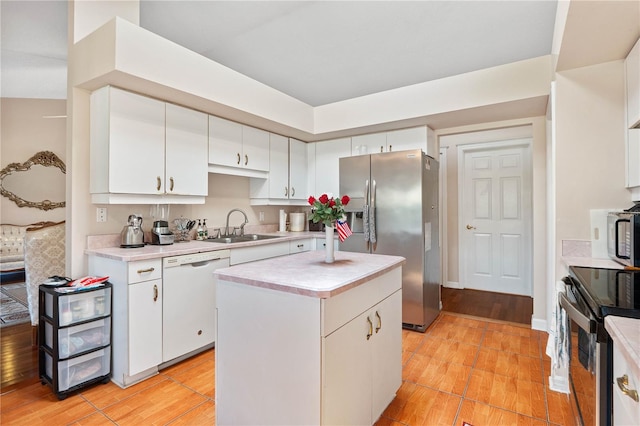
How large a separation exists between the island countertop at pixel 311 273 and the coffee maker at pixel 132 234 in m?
1.22

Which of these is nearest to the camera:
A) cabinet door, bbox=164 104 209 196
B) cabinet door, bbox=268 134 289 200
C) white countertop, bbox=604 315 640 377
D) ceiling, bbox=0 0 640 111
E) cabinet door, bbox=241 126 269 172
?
white countertop, bbox=604 315 640 377

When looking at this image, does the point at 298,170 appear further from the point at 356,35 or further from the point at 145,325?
the point at 145,325

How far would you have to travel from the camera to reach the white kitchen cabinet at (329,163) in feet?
13.6

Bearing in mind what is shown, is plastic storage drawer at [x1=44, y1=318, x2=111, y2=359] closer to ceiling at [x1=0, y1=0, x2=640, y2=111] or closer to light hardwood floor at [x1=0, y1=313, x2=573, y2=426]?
light hardwood floor at [x1=0, y1=313, x2=573, y2=426]

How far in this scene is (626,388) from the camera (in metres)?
0.93

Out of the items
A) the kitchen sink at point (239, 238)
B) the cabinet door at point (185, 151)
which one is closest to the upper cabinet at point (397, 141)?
the kitchen sink at point (239, 238)

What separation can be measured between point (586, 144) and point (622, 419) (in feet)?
6.14

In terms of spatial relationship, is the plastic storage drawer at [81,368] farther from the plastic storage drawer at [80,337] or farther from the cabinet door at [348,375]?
the cabinet door at [348,375]

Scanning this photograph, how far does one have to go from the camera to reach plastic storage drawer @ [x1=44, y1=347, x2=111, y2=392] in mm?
2029

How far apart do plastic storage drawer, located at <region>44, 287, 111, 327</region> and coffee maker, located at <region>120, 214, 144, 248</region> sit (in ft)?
1.29

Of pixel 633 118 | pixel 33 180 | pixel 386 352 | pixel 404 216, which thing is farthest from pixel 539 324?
pixel 33 180

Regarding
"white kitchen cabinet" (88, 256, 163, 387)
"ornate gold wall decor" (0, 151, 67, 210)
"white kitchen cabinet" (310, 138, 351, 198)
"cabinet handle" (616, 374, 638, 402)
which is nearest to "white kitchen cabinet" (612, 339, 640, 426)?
"cabinet handle" (616, 374, 638, 402)

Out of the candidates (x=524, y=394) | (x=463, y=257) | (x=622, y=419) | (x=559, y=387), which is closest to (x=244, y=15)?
(x=622, y=419)

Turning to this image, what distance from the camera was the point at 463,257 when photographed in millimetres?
4906
